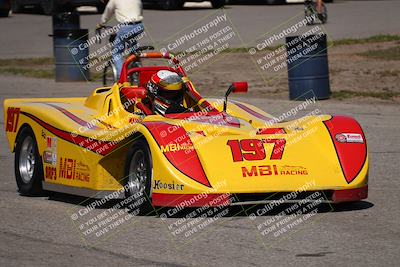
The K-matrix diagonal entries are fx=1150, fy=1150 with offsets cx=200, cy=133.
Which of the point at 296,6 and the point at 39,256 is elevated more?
the point at 39,256

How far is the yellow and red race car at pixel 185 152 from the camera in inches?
357

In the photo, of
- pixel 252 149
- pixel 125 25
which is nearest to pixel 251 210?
pixel 252 149

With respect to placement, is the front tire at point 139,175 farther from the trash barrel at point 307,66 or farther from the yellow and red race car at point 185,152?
the trash barrel at point 307,66

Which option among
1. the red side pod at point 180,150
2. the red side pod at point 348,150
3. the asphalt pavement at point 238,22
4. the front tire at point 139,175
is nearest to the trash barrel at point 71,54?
the asphalt pavement at point 238,22

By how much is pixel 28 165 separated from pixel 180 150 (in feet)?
8.38

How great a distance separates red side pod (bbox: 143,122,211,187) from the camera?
29.7 feet

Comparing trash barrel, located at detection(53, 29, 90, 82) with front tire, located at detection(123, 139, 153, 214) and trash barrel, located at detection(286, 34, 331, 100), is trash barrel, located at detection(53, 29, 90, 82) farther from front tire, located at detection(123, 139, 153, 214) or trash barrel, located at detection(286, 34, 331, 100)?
front tire, located at detection(123, 139, 153, 214)

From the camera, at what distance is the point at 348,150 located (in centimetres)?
961

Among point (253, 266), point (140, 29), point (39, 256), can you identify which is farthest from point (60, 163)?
point (140, 29)

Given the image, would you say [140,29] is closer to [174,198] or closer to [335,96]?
[335,96]

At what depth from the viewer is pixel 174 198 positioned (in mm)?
9016

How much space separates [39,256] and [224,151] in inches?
79.9

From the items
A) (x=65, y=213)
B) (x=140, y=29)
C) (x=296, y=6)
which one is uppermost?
(x=65, y=213)

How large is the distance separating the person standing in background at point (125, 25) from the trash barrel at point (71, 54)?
139 inches
